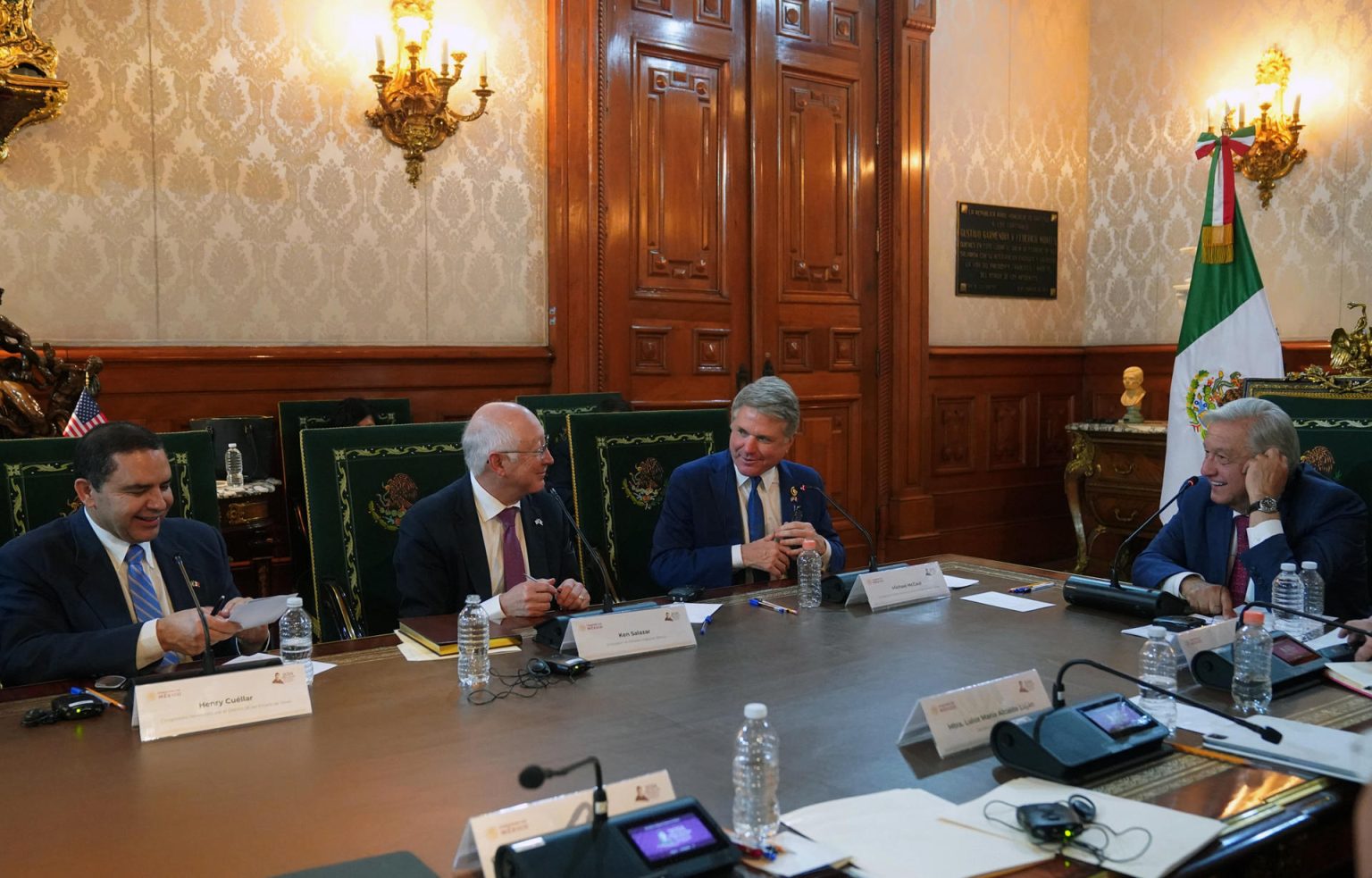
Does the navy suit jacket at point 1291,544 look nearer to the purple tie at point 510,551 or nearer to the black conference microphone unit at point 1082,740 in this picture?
the black conference microphone unit at point 1082,740

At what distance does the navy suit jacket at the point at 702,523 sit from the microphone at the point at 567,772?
5.75 feet

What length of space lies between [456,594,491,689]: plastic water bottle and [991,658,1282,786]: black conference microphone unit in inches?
32.9

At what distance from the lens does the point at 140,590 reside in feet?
7.77

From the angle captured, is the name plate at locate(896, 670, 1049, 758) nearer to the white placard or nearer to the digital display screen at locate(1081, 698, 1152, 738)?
the digital display screen at locate(1081, 698, 1152, 738)

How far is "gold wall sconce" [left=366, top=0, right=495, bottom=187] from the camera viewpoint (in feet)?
15.0

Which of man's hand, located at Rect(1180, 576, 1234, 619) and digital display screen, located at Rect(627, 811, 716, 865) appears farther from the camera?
man's hand, located at Rect(1180, 576, 1234, 619)

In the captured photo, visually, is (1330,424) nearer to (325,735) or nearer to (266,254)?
(325,735)

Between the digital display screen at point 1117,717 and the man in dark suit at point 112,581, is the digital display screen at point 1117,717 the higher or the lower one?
the lower one

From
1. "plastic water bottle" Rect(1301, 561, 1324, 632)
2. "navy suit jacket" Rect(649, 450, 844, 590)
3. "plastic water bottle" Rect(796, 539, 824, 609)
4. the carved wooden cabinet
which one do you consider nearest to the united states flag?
"navy suit jacket" Rect(649, 450, 844, 590)

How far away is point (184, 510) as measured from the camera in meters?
2.74

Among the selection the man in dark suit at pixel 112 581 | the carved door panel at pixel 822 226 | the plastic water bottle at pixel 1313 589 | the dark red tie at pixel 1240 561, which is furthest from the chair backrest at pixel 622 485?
the carved door panel at pixel 822 226

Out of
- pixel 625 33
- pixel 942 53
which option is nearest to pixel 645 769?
pixel 625 33

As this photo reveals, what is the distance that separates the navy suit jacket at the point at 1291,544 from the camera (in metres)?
2.74

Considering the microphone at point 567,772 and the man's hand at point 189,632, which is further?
the man's hand at point 189,632
